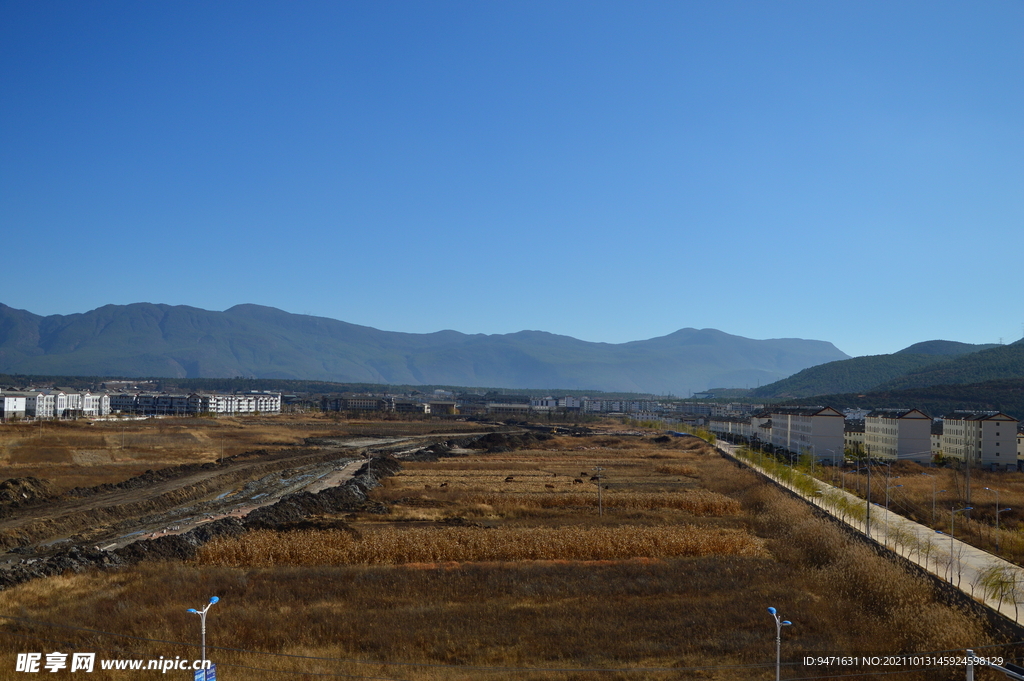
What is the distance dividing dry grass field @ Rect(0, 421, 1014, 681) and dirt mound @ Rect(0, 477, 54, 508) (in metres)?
20.2

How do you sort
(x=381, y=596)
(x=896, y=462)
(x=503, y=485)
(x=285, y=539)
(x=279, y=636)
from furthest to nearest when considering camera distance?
(x=896, y=462) < (x=503, y=485) < (x=285, y=539) < (x=381, y=596) < (x=279, y=636)

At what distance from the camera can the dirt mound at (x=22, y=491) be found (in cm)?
4369

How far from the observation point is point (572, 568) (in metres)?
29.2

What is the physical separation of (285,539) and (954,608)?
2575 centimetres

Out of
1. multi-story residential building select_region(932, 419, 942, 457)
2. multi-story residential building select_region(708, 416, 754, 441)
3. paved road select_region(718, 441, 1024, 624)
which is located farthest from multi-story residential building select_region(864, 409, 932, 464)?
multi-story residential building select_region(708, 416, 754, 441)

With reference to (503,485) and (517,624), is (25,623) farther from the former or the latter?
(503,485)

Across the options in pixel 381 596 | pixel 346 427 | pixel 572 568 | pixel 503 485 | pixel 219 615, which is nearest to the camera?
pixel 219 615

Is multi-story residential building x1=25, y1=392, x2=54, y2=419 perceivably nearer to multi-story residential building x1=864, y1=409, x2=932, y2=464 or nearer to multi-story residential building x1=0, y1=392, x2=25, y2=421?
multi-story residential building x1=0, y1=392, x2=25, y2=421

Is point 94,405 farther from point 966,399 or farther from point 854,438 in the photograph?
point 966,399

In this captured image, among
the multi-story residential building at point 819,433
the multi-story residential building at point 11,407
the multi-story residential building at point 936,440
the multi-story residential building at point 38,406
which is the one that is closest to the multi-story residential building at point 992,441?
the multi-story residential building at point 936,440

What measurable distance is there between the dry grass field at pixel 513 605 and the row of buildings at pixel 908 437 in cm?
4640

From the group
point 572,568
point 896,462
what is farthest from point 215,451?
point 896,462

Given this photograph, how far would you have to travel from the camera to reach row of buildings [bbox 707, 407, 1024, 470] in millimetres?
75188

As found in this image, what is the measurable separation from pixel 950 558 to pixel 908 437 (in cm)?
5768
